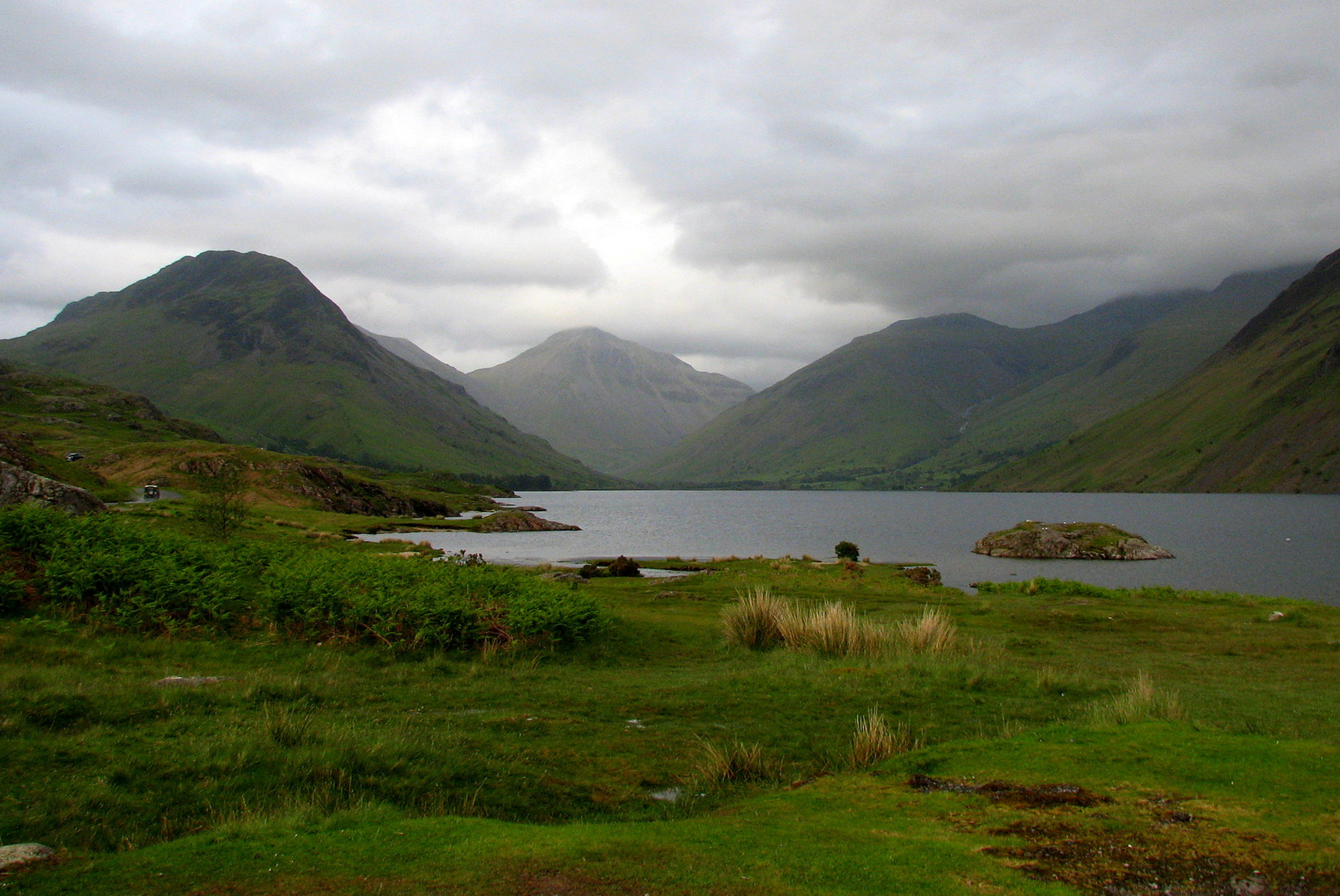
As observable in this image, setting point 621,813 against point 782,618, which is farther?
point 782,618

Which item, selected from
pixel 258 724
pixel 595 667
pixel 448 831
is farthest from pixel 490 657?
pixel 448 831

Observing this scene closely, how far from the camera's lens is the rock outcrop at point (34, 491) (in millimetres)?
28391

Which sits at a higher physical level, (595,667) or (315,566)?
(315,566)

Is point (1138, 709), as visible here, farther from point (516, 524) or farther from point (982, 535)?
point (982, 535)

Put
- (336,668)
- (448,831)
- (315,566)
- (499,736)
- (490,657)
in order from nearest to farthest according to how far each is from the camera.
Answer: (448,831) → (499,736) → (336,668) → (490,657) → (315,566)

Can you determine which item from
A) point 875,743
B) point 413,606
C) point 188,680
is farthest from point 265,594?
point 875,743

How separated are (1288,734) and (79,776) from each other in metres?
18.0

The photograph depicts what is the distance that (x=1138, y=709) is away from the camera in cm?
1378

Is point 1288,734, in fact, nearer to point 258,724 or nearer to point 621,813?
point 621,813

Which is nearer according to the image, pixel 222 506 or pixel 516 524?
pixel 222 506

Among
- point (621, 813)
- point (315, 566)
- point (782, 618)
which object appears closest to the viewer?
point (621, 813)

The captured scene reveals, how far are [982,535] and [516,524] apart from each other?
68.9m

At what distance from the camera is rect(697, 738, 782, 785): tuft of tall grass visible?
454 inches

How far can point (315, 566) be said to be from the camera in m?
21.6
